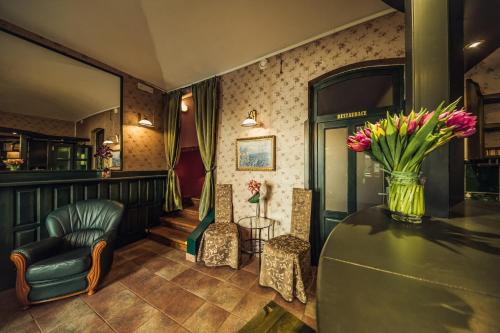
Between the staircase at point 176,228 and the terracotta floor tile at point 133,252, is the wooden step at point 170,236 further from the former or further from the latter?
the terracotta floor tile at point 133,252

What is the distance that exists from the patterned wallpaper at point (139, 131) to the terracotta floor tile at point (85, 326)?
2.51m

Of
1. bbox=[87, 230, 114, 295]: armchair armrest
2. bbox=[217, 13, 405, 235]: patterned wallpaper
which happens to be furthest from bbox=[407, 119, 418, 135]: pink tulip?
bbox=[87, 230, 114, 295]: armchair armrest

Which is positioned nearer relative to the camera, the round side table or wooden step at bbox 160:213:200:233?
the round side table

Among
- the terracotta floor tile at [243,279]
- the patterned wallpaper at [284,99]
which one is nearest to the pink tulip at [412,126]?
the patterned wallpaper at [284,99]

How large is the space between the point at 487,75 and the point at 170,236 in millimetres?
5512

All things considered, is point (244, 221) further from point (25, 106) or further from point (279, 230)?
point (25, 106)

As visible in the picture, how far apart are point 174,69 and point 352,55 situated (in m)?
3.13

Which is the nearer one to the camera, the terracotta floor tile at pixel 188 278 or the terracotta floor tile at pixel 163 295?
the terracotta floor tile at pixel 163 295

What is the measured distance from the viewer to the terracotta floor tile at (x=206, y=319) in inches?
64.9

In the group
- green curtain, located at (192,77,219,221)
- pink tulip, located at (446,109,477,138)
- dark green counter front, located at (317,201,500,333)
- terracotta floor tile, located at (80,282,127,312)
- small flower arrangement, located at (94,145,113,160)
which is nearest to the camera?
dark green counter front, located at (317,201,500,333)

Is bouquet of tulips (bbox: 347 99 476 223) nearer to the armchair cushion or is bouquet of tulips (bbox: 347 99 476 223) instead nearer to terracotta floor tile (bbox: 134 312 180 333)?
terracotta floor tile (bbox: 134 312 180 333)

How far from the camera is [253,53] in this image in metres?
2.95

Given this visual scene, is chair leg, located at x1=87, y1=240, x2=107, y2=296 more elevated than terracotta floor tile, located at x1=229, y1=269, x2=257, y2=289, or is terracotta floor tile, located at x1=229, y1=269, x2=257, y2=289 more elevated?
chair leg, located at x1=87, y1=240, x2=107, y2=296

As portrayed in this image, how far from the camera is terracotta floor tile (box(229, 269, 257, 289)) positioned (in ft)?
7.39
